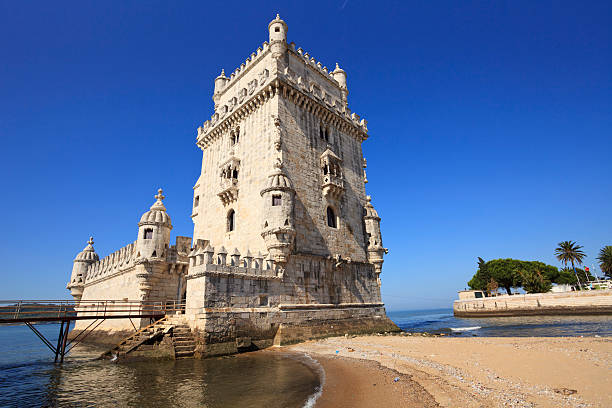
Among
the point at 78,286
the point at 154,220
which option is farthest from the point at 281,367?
the point at 78,286

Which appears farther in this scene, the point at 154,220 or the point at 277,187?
the point at 154,220

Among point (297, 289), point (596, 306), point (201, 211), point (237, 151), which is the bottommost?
point (596, 306)

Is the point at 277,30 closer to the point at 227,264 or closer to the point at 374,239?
the point at 374,239

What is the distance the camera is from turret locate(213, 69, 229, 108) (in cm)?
2994

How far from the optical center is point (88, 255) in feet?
107

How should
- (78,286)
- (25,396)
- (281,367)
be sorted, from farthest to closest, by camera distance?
(78,286)
(281,367)
(25,396)

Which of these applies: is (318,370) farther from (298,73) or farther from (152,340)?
(298,73)

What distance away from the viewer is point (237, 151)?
24.3 metres

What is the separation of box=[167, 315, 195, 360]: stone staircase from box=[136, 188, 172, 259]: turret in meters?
6.97

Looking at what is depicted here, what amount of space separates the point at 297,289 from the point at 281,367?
7130mm

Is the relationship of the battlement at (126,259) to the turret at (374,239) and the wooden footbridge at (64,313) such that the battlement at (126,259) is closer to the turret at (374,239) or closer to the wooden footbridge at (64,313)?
the wooden footbridge at (64,313)

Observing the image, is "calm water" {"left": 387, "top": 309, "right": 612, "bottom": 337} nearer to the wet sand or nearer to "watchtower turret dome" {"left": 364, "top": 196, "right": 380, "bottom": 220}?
"watchtower turret dome" {"left": 364, "top": 196, "right": 380, "bottom": 220}

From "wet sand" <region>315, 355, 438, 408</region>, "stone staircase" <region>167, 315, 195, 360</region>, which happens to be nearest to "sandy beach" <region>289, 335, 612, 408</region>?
"wet sand" <region>315, 355, 438, 408</region>

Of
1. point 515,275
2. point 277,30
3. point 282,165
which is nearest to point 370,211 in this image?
point 282,165
